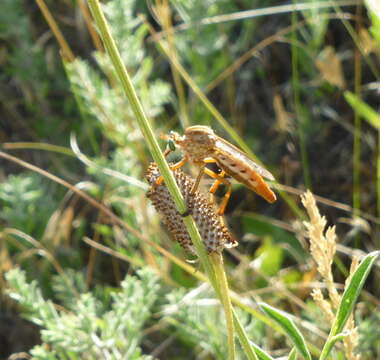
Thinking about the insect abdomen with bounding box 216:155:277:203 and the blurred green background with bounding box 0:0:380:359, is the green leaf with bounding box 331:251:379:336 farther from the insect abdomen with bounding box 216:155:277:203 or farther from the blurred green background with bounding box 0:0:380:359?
the blurred green background with bounding box 0:0:380:359

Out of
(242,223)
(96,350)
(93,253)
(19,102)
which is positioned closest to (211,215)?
(96,350)

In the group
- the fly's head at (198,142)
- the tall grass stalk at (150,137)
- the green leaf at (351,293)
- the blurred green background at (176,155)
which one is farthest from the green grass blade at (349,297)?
the blurred green background at (176,155)

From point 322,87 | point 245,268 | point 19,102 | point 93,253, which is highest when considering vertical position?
point 19,102

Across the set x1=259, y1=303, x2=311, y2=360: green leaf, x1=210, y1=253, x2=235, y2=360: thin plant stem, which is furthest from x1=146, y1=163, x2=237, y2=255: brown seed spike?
x1=259, y1=303, x2=311, y2=360: green leaf

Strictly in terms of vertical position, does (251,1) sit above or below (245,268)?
above

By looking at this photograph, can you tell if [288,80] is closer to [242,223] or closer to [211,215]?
[242,223]

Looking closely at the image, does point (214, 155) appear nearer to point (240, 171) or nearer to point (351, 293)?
point (240, 171)

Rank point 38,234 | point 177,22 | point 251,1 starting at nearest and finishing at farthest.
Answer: point 38,234, point 251,1, point 177,22

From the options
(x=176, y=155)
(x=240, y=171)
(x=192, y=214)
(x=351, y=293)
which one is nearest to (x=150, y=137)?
(x=192, y=214)
